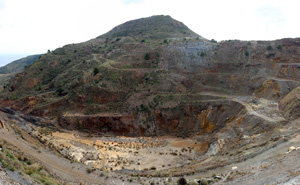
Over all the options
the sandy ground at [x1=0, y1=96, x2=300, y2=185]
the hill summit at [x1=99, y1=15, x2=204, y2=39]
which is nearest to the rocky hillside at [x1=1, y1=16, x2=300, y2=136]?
the sandy ground at [x1=0, y1=96, x2=300, y2=185]

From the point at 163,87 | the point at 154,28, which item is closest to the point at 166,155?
the point at 163,87

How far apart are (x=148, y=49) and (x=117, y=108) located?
22485mm

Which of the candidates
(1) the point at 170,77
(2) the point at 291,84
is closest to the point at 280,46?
(2) the point at 291,84

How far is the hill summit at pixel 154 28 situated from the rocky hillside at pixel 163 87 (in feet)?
66.9

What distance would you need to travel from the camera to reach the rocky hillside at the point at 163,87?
123 ft

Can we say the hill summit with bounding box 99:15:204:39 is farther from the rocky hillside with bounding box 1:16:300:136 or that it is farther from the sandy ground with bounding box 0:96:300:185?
the sandy ground with bounding box 0:96:300:185

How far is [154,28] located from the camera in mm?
83250

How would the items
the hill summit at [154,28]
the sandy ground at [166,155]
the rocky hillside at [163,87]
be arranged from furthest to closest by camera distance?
the hill summit at [154,28]
the rocky hillside at [163,87]
the sandy ground at [166,155]

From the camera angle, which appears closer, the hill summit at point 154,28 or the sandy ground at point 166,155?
the sandy ground at point 166,155

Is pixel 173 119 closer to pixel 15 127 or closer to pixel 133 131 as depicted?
pixel 133 131

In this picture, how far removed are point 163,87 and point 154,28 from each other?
152ft

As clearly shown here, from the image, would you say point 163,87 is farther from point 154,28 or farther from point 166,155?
point 154,28

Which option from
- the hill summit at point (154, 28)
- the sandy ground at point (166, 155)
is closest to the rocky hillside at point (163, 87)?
the sandy ground at point (166, 155)

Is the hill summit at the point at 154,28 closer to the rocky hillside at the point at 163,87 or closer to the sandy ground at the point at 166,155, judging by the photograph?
the rocky hillside at the point at 163,87
